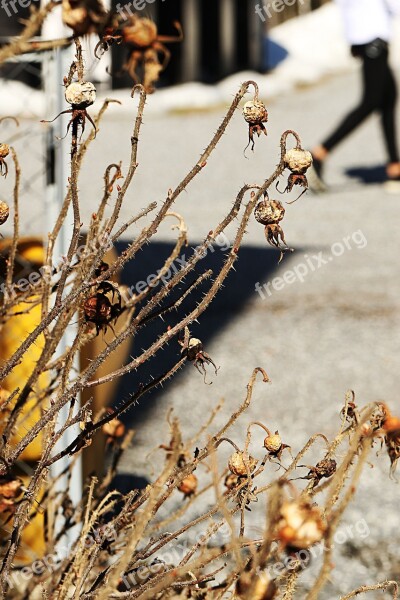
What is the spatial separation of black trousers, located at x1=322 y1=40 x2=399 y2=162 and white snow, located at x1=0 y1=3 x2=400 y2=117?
13.5 feet

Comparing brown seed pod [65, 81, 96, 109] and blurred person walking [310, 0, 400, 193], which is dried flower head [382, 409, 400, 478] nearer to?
brown seed pod [65, 81, 96, 109]

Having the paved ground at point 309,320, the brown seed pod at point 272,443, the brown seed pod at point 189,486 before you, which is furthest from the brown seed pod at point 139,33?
the paved ground at point 309,320

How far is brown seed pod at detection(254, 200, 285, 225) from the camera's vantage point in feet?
5.32

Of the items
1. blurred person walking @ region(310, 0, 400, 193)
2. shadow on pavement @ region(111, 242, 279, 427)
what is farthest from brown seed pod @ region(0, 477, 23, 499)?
blurred person walking @ region(310, 0, 400, 193)

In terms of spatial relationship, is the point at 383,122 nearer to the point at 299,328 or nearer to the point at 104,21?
the point at 299,328

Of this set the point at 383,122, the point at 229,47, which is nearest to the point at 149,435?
the point at 383,122

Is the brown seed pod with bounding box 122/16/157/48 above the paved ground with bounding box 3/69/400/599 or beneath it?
above

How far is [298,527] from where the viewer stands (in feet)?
3.96

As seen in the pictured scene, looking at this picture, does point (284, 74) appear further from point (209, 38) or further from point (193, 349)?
point (193, 349)

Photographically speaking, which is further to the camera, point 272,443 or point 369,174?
point 369,174

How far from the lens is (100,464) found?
11.6ft

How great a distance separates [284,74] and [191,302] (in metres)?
11.0

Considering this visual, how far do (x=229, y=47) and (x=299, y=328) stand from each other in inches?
426

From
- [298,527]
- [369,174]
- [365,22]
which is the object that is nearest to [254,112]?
[298,527]
